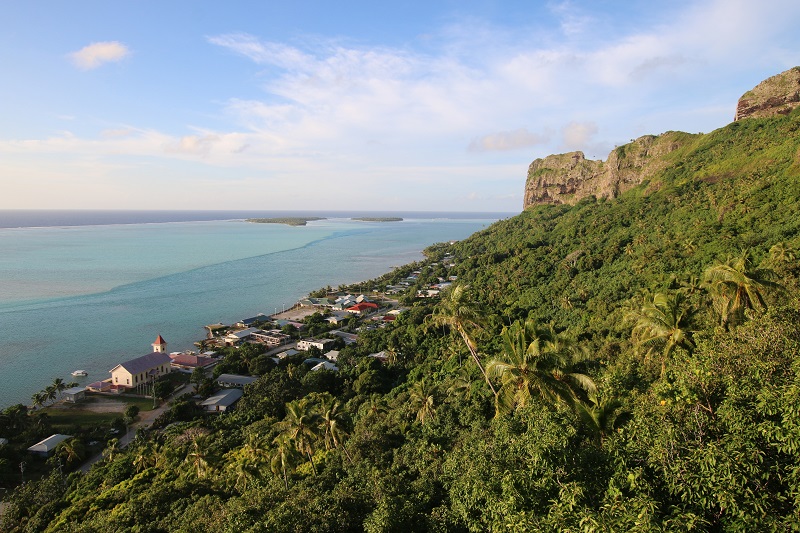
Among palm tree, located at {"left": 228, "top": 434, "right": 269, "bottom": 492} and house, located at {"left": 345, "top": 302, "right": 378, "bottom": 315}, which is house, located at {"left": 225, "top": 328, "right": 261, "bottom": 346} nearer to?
house, located at {"left": 345, "top": 302, "right": 378, "bottom": 315}

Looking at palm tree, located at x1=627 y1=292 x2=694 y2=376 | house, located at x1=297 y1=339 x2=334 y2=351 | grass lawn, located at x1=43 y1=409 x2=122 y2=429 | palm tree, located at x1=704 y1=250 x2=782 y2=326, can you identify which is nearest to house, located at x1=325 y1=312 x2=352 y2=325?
house, located at x1=297 y1=339 x2=334 y2=351

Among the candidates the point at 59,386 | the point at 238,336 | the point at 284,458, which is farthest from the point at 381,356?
the point at 59,386

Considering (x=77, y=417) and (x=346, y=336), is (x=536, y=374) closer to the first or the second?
(x=77, y=417)

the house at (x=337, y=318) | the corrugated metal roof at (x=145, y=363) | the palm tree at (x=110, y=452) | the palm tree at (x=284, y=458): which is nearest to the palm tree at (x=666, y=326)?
the palm tree at (x=284, y=458)

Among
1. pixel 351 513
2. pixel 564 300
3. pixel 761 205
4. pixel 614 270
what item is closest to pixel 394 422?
pixel 351 513

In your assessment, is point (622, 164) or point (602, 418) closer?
point (602, 418)

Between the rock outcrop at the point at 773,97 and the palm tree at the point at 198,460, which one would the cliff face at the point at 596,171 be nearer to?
the rock outcrop at the point at 773,97
